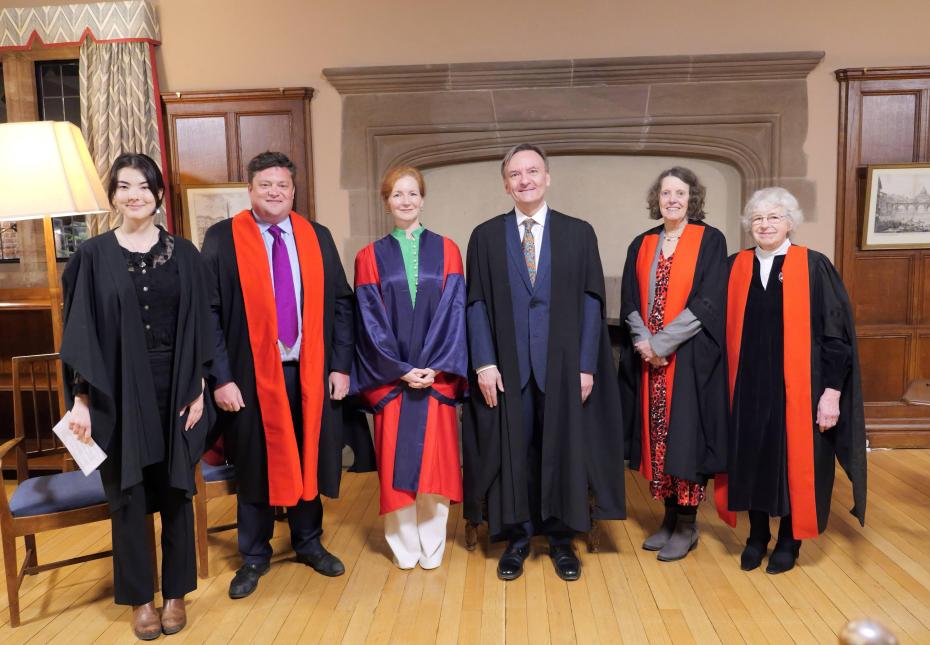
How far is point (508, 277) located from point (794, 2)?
10.1 feet

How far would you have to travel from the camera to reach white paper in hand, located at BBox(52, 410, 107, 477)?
252 cm

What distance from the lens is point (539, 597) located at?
9.75 ft

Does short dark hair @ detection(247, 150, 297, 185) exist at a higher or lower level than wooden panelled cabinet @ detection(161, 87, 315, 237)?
lower

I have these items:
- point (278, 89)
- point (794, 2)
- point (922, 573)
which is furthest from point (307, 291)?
point (794, 2)

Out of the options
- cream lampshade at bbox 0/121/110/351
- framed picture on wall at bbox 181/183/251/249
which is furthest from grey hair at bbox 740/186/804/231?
framed picture on wall at bbox 181/183/251/249

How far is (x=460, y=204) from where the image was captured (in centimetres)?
544

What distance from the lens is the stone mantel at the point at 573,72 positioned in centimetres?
472

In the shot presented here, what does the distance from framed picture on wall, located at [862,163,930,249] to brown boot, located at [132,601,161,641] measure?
15.0ft

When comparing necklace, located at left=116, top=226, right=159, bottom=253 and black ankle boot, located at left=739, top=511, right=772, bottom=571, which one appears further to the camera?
black ankle boot, located at left=739, top=511, right=772, bottom=571

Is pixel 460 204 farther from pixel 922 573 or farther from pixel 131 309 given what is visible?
pixel 922 573

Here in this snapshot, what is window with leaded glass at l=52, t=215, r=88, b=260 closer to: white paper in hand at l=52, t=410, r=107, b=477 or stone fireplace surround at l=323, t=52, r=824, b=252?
stone fireplace surround at l=323, t=52, r=824, b=252

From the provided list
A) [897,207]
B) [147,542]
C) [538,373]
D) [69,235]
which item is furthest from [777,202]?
[69,235]

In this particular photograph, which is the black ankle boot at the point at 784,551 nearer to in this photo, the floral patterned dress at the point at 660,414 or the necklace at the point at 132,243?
the floral patterned dress at the point at 660,414

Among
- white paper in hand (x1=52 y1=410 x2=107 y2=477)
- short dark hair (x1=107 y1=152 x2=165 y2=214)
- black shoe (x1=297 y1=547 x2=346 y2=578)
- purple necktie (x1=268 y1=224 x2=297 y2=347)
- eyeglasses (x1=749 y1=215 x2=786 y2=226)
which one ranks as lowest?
black shoe (x1=297 y1=547 x2=346 y2=578)
